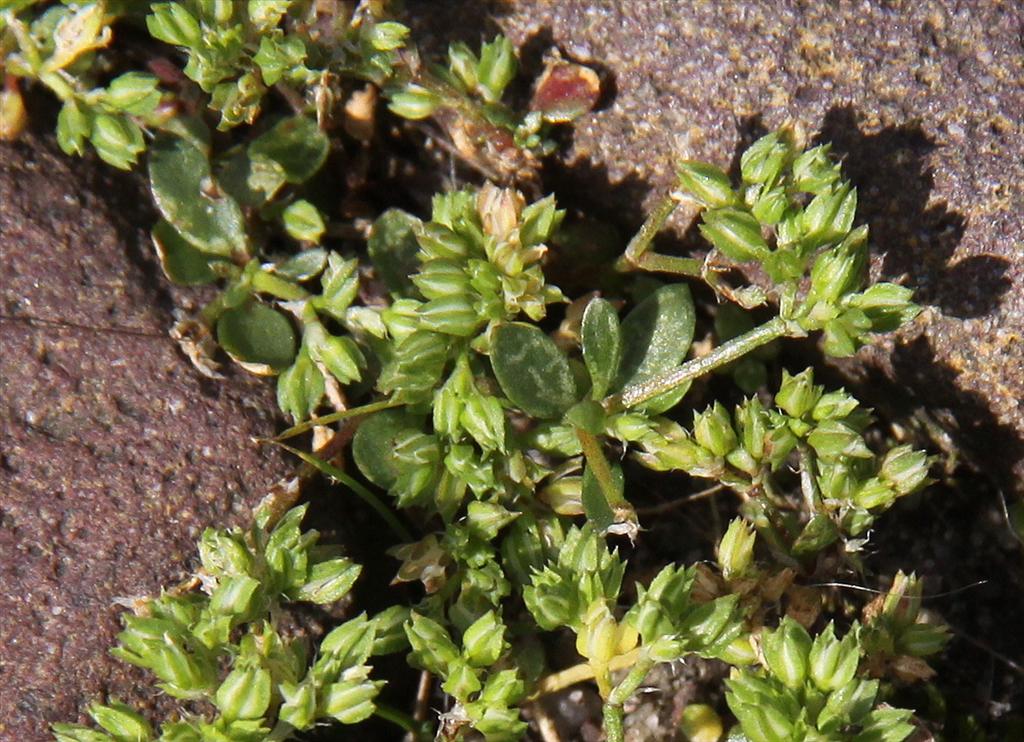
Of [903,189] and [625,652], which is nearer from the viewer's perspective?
[625,652]

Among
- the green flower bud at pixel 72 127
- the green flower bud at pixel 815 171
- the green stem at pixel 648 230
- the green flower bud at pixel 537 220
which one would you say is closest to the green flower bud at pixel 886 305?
the green flower bud at pixel 815 171

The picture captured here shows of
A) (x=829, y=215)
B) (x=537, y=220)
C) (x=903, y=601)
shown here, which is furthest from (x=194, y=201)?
(x=903, y=601)

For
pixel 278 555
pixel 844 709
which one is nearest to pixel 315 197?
pixel 278 555

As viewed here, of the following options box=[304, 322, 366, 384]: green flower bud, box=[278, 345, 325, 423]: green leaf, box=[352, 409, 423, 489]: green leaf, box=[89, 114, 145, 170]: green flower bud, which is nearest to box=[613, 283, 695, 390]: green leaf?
box=[352, 409, 423, 489]: green leaf

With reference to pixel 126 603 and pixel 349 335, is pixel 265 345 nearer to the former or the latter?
pixel 349 335

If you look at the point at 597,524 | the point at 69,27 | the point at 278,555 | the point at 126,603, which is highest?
the point at 69,27

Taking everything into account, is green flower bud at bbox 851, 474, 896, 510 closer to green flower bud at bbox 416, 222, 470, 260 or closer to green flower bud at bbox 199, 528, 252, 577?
green flower bud at bbox 416, 222, 470, 260

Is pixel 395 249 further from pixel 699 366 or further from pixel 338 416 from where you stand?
pixel 699 366
